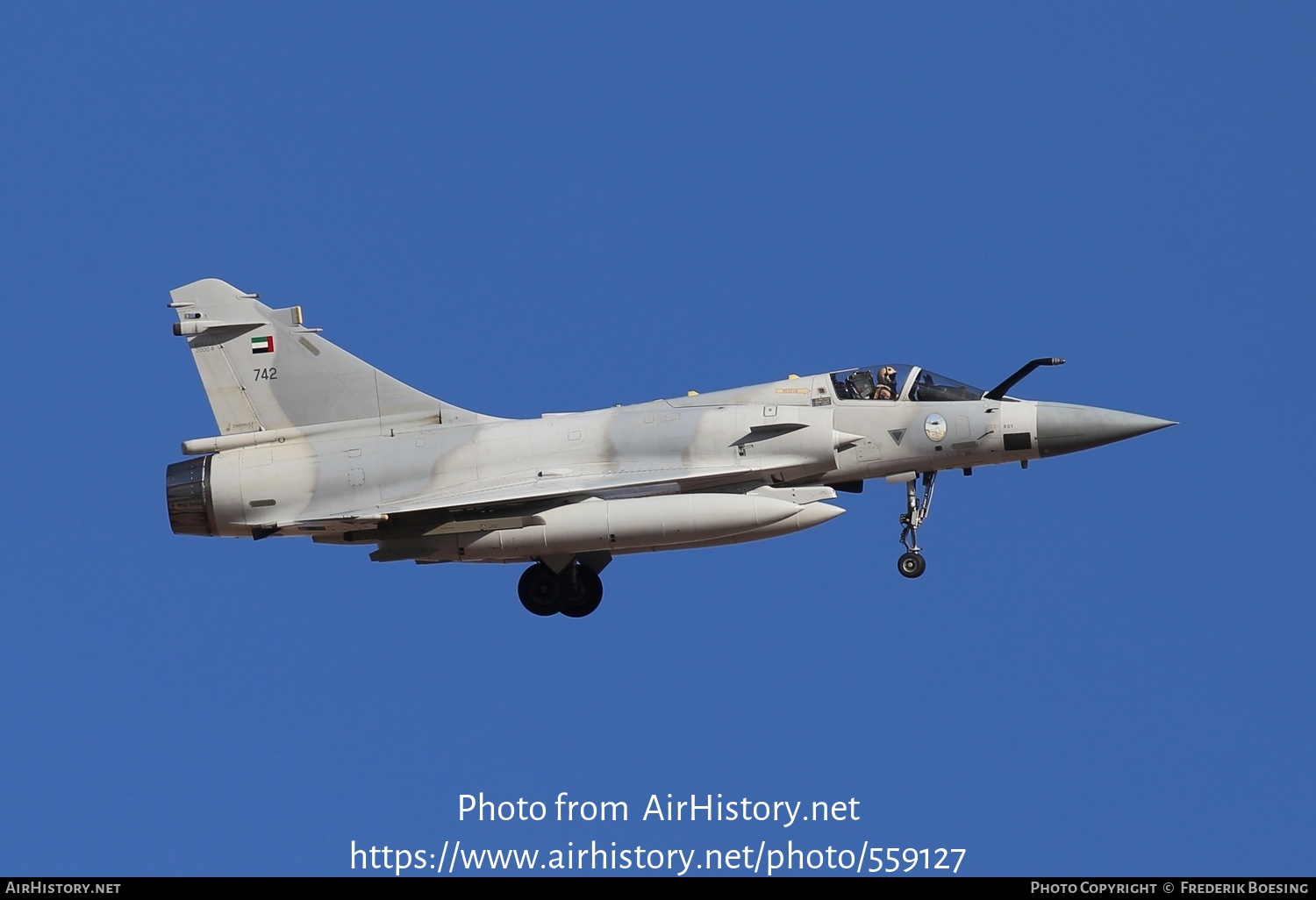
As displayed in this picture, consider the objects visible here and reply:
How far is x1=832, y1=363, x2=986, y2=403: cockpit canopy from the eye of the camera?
25.5 meters

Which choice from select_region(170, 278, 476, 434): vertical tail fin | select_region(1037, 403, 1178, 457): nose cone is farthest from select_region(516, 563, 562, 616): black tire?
select_region(1037, 403, 1178, 457): nose cone

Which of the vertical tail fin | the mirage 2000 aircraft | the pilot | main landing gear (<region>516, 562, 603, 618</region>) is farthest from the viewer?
main landing gear (<region>516, 562, 603, 618</region>)

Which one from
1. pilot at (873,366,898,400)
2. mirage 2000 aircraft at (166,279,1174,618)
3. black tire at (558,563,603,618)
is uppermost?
pilot at (873,366,898,400)

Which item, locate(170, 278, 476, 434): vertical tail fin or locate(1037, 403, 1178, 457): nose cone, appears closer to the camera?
locate(1037, 403, 1178, 457): nose cone

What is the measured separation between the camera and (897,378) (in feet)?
84.1

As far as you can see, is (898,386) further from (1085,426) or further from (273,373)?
(273,373)

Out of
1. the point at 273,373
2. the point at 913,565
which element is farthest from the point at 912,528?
the point at 273,373

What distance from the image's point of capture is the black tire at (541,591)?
86.5 feet

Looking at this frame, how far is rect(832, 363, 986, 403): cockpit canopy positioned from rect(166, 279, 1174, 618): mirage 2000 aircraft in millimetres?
21

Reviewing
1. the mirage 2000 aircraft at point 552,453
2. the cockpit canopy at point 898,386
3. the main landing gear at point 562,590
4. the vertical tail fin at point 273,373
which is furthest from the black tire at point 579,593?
the cockpit canopy at point 898,386

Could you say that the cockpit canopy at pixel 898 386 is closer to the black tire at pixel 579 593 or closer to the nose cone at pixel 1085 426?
the nose cone at pixel 1085 426

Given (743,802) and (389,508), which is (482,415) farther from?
(743,802)

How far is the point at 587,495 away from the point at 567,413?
4.58 ft

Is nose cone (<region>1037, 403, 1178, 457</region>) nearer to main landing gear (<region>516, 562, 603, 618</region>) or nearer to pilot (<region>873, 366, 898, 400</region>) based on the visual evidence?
pilot (<region>873, 366, 898, 400</region>)
